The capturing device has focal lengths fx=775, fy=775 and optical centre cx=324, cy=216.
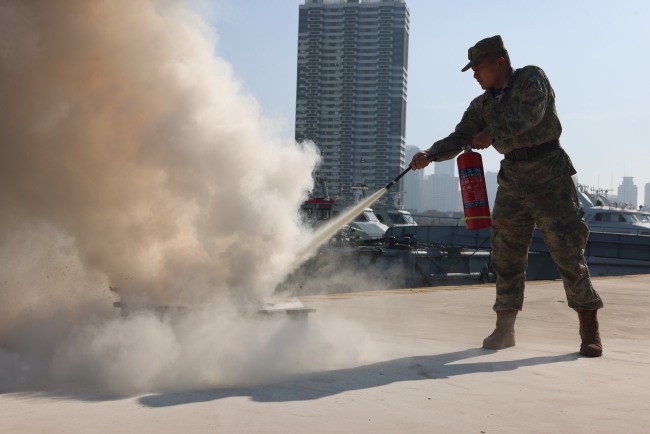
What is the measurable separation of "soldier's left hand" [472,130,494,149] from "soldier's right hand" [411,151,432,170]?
321 millimetres

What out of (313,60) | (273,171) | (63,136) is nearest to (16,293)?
(63,136)

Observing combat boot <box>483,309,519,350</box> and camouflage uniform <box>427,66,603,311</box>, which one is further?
combat boot <box>483,309,519,350</box>

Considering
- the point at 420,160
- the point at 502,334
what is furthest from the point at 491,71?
the point at 502,334

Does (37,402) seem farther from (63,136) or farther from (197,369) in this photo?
(63,136)

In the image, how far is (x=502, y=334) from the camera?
5.13 meters

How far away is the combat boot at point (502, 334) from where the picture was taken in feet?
16.6

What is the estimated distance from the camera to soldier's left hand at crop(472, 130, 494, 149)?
4988mm

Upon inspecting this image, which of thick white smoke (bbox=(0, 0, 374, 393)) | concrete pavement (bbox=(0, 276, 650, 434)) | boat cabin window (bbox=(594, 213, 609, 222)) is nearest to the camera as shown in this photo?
concrete pavement (bbox=(0, 276, 650, 434))

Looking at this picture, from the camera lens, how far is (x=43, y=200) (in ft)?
15.1

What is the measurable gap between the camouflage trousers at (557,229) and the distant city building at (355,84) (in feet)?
249

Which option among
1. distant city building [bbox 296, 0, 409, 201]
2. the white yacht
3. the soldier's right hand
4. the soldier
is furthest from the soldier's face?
Result: distant city building [bbox 296, 0, 409, 201]

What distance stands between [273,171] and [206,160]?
1.41ft

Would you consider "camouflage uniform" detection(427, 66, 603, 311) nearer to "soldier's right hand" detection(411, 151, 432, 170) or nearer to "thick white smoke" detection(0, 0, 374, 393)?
"soldier's right hand" detection(411, 151, 432, 170)

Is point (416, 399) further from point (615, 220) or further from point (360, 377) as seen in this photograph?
point (615, 220)
